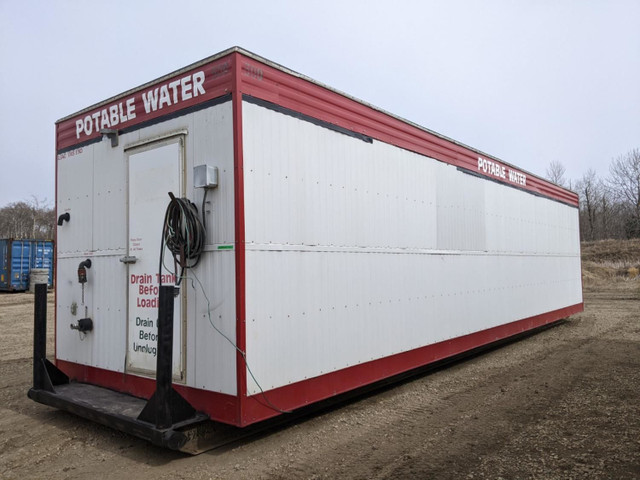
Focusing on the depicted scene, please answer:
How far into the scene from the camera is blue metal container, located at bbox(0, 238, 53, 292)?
71.5 ft

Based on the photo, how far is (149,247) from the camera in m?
5.01

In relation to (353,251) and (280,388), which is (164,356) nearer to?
(280,388)

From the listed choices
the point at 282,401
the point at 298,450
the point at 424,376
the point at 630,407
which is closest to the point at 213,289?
the point at 282,401

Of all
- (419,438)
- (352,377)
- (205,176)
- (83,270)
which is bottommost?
(419,438)

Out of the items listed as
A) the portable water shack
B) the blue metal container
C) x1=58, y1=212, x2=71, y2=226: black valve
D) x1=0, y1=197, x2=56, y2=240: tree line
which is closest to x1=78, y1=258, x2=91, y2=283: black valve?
the portable water shack

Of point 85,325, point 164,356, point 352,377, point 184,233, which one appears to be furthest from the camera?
point 85,325

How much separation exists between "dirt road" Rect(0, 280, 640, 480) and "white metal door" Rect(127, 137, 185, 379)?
32.4 inches

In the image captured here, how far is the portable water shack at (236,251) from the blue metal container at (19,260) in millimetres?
18384

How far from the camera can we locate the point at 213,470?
3.98 metres

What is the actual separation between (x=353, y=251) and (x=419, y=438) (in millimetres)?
1981

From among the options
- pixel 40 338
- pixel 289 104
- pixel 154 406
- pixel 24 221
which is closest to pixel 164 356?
pixel 154 406

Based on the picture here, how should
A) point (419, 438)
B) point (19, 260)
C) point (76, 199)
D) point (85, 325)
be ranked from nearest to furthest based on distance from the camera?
1. point (419, 438)
2. point (85, 325)
3. point (76, 199)
4. point (19, 260)

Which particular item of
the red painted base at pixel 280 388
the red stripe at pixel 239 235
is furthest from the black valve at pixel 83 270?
the red stripe at pixel 239 235

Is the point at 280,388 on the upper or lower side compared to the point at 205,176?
lower
